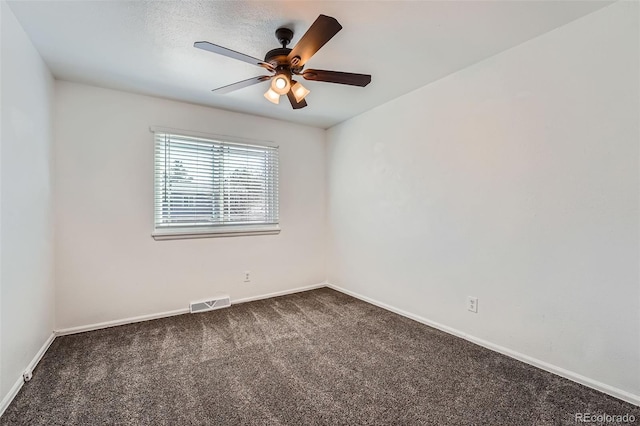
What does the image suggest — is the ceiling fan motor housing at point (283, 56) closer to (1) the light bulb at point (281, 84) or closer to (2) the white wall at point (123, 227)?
(1) the light bulb at point (281, 84)

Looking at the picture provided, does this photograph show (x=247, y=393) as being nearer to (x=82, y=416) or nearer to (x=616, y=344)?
(x=82, y=416)

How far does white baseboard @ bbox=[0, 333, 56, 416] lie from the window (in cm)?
122

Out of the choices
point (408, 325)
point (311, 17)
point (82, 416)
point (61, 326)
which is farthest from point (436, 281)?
point (61, 326)

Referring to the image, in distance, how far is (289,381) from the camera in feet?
6.40

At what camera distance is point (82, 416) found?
1.63 meters

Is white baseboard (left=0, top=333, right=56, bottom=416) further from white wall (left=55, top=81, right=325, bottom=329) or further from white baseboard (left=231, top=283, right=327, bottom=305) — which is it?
white baseboard (left=231, top=283, right=327, bottom=305)

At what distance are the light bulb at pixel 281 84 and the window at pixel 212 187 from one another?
5.64 ft

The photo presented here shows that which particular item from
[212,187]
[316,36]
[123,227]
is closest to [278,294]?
[212,187]

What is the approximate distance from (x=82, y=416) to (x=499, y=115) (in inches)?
136

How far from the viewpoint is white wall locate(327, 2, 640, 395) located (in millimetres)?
1753

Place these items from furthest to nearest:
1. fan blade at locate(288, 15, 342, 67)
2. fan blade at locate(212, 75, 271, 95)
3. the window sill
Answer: the window sill < fan blade at locate(212, 75, 271, 95) < fan blade at locate(288, 15, 342, 67)

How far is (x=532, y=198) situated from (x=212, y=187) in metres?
3.17

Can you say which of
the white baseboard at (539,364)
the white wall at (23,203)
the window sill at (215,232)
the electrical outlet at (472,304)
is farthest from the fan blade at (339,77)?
the white baseboard at (539,364)

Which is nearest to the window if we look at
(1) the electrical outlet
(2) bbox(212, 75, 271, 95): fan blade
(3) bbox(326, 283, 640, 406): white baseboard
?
(2) bbox(212, 75, 271, 95): fan blade
